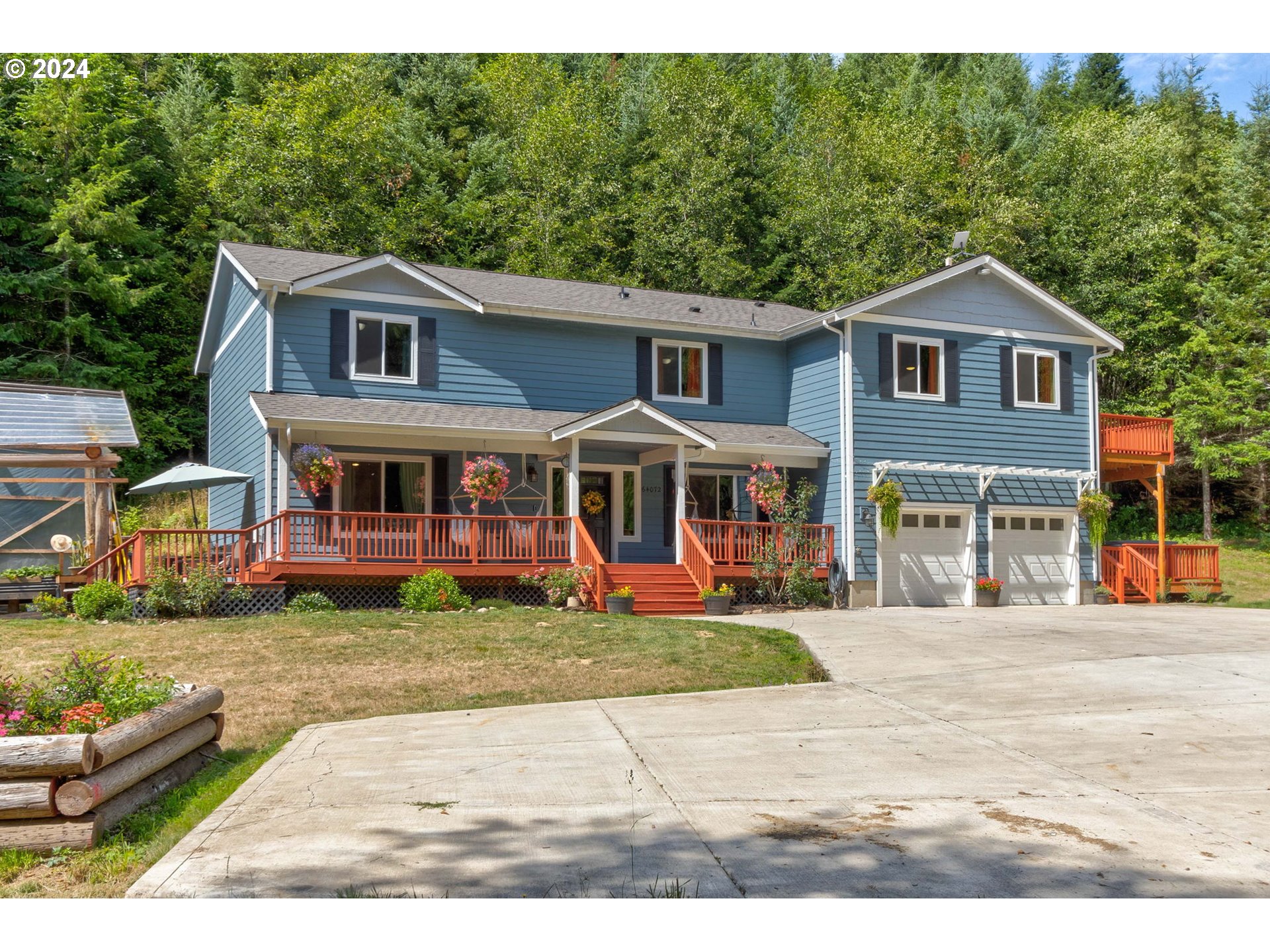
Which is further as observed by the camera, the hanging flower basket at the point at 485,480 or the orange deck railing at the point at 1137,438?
the orange deck railing at the point at 1137,438

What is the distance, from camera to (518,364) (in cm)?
2066

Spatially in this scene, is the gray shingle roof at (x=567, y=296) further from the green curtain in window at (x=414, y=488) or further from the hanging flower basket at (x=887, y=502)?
the hanging flower basket at (x=887, y=502)

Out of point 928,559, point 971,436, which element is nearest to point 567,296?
point 971,436

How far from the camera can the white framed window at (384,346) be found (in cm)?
1930

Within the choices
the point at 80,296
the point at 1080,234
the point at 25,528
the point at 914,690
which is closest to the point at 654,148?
the point at 1080,234

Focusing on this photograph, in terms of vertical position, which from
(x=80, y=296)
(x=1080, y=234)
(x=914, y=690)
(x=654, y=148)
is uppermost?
(x=654, y=148)

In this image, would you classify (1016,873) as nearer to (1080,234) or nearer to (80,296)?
(80,296)

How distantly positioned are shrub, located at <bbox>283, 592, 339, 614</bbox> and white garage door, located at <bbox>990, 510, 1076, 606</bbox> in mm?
13194

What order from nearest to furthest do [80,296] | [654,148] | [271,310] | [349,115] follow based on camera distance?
1. [271,310]
2. [80,296]
3. [349,115]
4. [654,148]

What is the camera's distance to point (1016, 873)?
16.2 ft

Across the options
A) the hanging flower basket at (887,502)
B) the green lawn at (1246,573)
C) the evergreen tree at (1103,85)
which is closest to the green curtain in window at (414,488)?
the hanging flower basket at (887,502)

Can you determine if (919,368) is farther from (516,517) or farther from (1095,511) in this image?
(516,517)

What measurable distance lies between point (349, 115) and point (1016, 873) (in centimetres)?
A: 3455

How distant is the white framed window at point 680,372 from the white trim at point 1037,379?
6592mm
